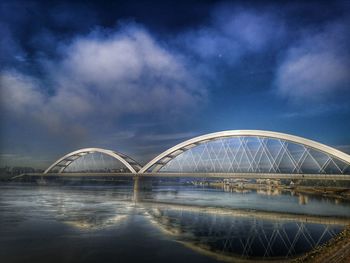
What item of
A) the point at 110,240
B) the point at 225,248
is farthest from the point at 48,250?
the point at 225,248

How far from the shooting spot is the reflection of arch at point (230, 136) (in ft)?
165

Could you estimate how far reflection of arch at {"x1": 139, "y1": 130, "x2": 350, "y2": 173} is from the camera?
50.4 m

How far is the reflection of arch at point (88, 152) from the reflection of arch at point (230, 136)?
650 cm

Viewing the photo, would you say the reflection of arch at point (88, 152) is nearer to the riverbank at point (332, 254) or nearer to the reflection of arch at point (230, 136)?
the reflection of arch at point (230, 136)

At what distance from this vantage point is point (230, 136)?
5969cm

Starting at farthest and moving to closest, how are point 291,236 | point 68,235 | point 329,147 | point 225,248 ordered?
point 329,147, point 291,236, point 68,235, point 225,248

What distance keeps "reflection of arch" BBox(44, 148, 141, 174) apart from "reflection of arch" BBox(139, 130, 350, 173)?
21.3 ft

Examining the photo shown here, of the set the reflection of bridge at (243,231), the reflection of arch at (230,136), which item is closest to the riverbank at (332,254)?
the reflection of bridge at (243,231)

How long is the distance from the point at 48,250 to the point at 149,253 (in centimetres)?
451

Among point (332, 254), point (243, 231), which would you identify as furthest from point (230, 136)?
point (332, 254)

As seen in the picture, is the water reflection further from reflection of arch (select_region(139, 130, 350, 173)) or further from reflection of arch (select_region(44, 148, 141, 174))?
reflection of arch (select_region(44, 148, 141, 174))

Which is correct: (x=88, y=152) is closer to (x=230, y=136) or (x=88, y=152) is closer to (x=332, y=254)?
(x=230, y=136)

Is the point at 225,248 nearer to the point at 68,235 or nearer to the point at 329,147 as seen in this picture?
the point at 68,235

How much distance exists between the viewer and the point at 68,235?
17781mm
